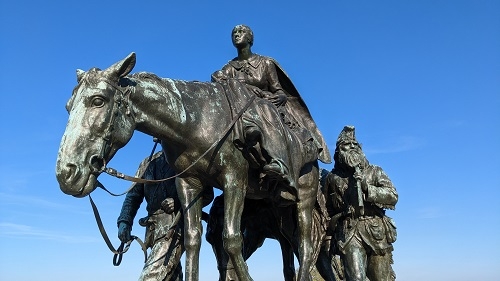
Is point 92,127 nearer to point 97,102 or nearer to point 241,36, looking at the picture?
point 97,102

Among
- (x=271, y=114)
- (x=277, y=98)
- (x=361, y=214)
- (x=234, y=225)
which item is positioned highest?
(x=277, y=98)

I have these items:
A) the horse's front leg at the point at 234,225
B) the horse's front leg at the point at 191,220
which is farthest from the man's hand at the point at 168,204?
the horse's front leg at the point at 234,225

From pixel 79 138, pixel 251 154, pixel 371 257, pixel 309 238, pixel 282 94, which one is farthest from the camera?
pixel 371 257

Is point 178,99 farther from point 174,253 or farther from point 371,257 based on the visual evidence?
point 371,257

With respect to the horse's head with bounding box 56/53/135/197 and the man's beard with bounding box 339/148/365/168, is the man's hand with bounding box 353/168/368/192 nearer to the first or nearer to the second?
the man's beard with bounding box 339/148/365/168

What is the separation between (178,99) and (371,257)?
3.56m

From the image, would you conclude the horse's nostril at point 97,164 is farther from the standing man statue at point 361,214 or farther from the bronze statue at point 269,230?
the standing man statue at point 361,214

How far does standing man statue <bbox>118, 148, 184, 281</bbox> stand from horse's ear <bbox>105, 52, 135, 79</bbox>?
6.13 feet

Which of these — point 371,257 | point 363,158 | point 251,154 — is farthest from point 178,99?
point 371,257

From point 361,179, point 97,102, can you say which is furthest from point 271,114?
point 97,102

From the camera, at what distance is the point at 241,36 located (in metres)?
7.50

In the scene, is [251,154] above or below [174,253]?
above

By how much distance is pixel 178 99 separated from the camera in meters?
6.05

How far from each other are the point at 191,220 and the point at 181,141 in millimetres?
878
